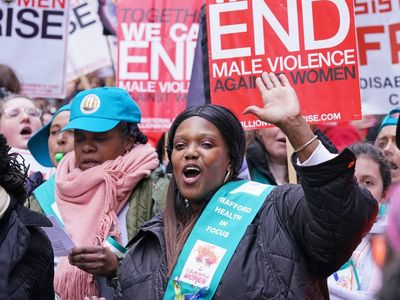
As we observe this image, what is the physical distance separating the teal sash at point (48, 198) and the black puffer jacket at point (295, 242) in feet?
3.66

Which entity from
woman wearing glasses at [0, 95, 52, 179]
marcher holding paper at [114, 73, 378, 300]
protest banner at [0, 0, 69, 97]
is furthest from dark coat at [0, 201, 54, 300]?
protest banner at [0, 0, 69, 97]

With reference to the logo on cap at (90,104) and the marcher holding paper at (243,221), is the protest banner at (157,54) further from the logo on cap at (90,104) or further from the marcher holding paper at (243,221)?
the marcher holding paper at (243,221)

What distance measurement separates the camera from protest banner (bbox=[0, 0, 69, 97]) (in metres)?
6.21

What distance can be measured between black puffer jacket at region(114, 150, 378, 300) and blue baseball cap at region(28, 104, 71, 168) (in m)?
2.21

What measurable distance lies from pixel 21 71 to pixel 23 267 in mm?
3387

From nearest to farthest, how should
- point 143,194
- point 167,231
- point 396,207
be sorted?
point 396,207 → point 167,231 → point 143,194

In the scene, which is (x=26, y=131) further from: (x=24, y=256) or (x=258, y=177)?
(x=24, y=256)

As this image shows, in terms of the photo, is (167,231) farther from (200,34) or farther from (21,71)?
(21,71)

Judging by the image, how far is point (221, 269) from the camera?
287 centimetres

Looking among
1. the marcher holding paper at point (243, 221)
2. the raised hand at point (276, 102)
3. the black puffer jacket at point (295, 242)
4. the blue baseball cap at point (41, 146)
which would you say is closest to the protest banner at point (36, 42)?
the blue baseball cap at point (41, 146)

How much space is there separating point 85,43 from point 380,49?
3024 mm

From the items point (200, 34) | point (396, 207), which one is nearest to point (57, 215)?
point (200, 34)

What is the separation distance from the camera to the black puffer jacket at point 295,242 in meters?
2.66

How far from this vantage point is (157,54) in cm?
629
